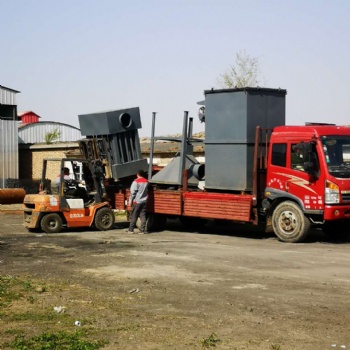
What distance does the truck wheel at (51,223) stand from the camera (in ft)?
56.9

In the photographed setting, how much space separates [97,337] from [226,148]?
984 centimetres

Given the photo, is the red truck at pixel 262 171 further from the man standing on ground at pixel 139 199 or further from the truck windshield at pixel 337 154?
the man standing on ground at pixel 139 199

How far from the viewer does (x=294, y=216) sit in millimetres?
15266

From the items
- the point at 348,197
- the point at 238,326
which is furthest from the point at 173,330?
the point at 348,197


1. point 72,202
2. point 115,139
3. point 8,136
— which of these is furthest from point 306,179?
point 8,136

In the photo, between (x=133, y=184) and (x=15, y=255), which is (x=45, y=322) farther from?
(x=133, y=184)

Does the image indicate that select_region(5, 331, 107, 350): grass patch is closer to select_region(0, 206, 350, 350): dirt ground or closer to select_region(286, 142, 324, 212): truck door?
select_region(0, 206, 350, 350): dirt ground

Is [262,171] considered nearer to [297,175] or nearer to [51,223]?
[297,175]

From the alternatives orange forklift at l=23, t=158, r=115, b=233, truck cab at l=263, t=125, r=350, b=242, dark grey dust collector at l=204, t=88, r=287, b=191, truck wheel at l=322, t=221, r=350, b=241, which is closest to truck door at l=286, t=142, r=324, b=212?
truck cab at l=263, t=125, r=350, b=242

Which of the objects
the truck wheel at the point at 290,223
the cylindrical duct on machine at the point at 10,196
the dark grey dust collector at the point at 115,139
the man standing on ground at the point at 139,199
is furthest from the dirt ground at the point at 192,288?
the cylindrical duct on machine at the point at 10,196

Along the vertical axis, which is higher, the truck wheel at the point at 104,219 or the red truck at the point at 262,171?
the red truck at the point at 262,171

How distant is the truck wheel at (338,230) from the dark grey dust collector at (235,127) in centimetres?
231

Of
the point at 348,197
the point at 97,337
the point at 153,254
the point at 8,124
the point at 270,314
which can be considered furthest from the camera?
the point at 8,124

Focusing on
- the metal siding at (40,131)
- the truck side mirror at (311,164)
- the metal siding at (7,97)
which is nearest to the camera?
the truck side mirror at (311,164)
